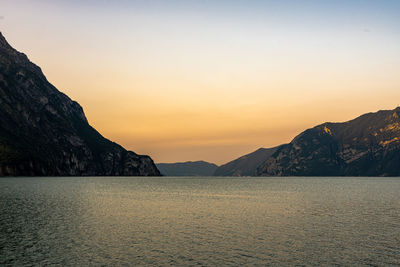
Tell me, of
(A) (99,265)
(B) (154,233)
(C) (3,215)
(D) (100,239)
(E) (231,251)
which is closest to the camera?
(A) (99,265)

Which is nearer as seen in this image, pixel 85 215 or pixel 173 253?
pixel 173 253

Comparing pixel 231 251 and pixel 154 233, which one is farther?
pixel 154 233

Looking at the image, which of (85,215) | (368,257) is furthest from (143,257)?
(85,215)

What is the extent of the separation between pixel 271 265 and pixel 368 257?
12569 mm

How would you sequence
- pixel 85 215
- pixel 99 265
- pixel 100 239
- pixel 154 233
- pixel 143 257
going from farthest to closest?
pixel 85 215 < pixel 154 233 < pixel 100 239 < pixel 143 257 < pixel 99 265

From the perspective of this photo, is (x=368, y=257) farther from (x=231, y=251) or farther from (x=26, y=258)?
(x=26, y=258)

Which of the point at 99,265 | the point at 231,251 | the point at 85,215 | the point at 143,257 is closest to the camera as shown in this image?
the point at 99,265

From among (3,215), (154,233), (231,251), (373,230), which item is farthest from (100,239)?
(373,230)

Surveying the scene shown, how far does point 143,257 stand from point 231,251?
1098 centimetres

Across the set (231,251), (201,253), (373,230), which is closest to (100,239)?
(201,253)

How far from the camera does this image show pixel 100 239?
49.3 meters

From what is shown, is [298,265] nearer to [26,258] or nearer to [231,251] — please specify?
[231,251]

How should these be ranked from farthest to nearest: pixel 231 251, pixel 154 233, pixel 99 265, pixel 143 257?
pixel 154 233 → pixel 231 251 → pixel 143 257 → pixel 99 265

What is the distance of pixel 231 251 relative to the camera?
1677 inches
